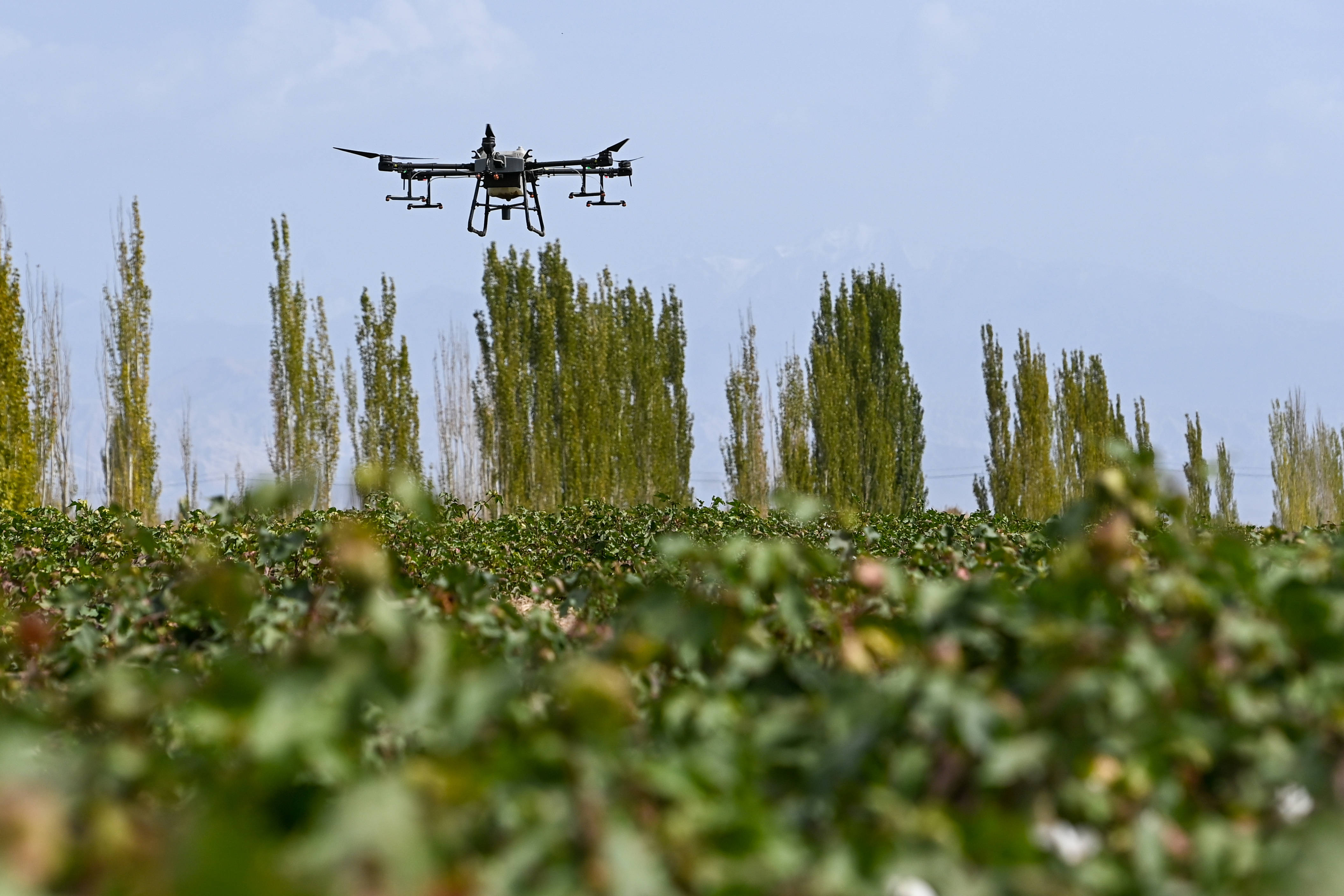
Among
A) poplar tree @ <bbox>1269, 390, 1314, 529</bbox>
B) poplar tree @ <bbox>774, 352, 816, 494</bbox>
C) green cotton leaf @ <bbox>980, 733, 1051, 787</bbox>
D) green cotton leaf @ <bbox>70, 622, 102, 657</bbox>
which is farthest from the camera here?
poplar tree @ <bbox>1269, 390, 1314, 529</bbox>

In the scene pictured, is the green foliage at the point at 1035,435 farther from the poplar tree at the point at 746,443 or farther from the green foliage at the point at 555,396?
the green foliage at the point at 555,396

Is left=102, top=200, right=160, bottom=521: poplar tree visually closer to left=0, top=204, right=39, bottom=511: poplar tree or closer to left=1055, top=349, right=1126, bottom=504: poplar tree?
left=0, top=204, right=39, bottom=511: poplar tree

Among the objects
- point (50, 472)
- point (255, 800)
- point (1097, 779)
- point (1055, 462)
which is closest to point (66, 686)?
point (255, 800)

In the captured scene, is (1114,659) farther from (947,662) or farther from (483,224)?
(483,224)

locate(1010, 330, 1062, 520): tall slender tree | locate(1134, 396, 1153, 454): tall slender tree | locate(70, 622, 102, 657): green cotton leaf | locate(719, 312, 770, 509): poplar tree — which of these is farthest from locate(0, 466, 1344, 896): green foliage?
locate(1134, 396, 1153, 454): tall slender tree

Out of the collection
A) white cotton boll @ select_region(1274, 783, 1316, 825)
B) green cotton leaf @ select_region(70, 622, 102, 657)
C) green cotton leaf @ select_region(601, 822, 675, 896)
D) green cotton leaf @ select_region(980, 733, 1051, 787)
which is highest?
green cotton leaf @ select_region(70, 622, 102, 657)

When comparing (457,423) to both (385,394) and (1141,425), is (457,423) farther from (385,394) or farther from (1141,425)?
(1141,425)

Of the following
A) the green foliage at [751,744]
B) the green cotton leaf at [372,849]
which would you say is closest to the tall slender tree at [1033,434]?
the green foliage at [751,744]
